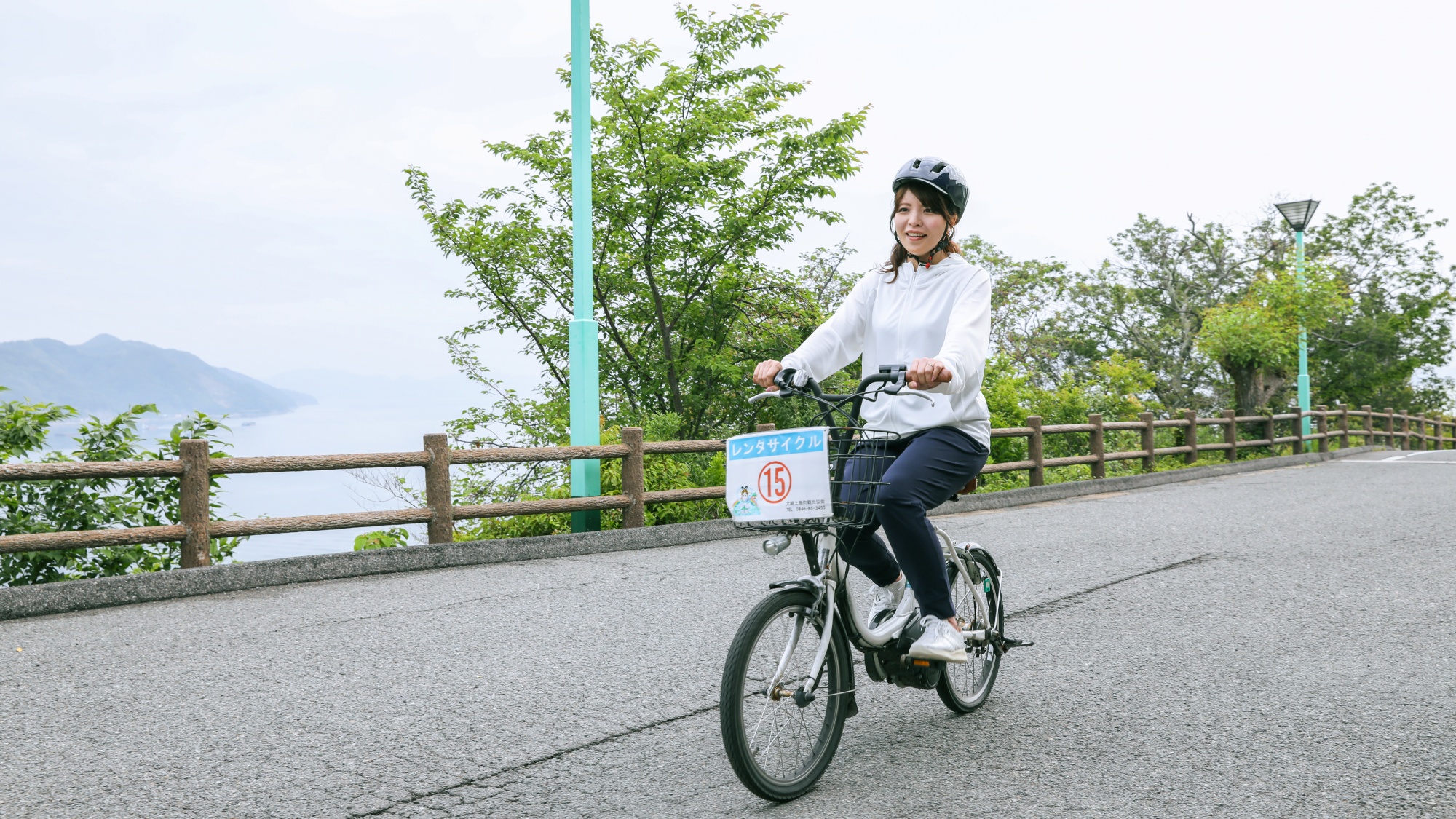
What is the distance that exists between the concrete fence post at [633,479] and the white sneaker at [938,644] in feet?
21.6

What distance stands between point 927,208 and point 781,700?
5.64 feet

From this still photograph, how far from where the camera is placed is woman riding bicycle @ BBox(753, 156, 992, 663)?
128 inches

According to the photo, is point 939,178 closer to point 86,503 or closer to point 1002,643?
point 1002,643

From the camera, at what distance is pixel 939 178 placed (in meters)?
3.46

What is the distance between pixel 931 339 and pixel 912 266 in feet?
1.02

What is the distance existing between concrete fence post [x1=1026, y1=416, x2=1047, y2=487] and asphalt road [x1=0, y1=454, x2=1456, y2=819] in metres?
6.83

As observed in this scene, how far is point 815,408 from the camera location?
1484cm

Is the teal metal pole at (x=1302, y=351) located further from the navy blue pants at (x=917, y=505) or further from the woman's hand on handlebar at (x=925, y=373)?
the woman's hand on handlebar at (x=925, y=373)

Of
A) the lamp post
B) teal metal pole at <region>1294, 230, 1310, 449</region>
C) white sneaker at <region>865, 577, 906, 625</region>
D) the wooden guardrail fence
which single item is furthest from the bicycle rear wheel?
teal metal pole at <region>1294, 230, 1310, 449</region>

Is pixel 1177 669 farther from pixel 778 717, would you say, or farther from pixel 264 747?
pixel 264 747

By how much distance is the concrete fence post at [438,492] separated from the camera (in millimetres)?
8547

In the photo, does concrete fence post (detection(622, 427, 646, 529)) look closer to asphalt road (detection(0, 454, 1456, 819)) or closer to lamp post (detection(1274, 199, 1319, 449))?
asphalt road (detection(0, 454, 1456, 819))

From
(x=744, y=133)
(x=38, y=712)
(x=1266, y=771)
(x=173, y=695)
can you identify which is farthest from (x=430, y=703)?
(x=744, y=133)

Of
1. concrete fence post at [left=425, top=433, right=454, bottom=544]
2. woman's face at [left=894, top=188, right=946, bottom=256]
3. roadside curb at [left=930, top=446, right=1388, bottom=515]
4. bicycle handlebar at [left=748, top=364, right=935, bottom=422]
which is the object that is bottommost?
roadside curb at [left=930, top=446, right=1388, bottom=515]
